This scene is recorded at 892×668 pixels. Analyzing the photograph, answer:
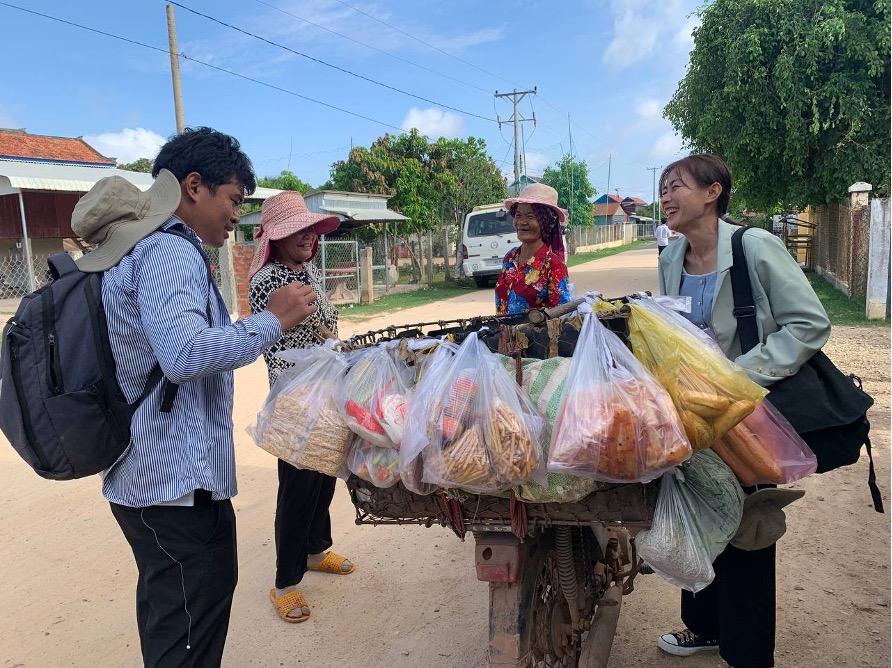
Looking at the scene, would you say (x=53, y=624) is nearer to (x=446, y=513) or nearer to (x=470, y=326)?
(x=446, y=513)

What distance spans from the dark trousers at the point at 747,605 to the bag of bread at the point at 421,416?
3.93ft

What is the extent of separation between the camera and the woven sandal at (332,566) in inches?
134

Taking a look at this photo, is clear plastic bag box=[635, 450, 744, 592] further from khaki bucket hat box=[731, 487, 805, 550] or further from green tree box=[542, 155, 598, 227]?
green tree box=[542, 155, 598, 227]

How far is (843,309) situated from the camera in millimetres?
10375

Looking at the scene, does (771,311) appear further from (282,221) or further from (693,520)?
(282,221)

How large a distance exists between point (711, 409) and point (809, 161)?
543 inches

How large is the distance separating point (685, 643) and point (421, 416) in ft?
5.86

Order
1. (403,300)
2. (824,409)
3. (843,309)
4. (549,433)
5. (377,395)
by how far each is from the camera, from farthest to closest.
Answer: (403,300) → (843,309) → (824,409) → (377,395) → (549,433)

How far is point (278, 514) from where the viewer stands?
3059mm

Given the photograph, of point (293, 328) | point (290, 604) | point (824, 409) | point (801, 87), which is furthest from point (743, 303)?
point (801, 87)

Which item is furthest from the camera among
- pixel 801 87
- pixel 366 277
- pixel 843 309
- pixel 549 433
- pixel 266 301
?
pixel 366 277

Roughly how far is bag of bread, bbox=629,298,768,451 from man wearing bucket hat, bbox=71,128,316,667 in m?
0.97

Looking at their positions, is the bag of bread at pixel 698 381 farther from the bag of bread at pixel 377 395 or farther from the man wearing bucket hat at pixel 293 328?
the man wearing bucket hat at pixel 293 328

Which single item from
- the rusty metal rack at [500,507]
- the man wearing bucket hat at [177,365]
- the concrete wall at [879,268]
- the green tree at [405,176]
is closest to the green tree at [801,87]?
the concrete wall at [879,268]
